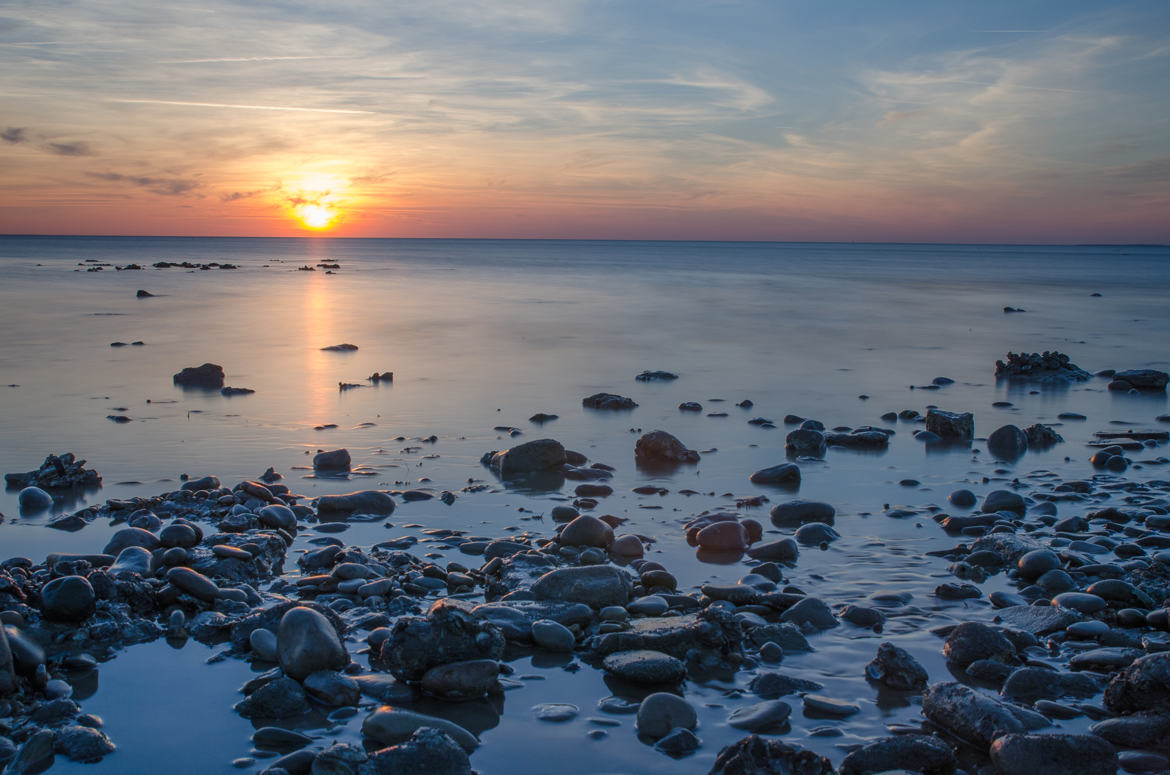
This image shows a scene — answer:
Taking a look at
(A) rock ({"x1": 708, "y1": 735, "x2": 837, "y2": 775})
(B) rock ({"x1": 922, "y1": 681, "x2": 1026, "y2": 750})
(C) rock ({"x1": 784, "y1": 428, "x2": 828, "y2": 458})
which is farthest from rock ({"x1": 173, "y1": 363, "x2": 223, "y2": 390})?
(B) rock ({"x1": 922, "y1": 681, "x2": 1026, "y2": 750})

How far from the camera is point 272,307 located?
35031mm

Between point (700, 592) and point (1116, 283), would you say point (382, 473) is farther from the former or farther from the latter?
point (1116, 283)

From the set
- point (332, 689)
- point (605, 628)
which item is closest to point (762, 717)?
point (605, 628)

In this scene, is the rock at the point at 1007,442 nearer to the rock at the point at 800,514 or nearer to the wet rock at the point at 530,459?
the rock at the point at 800,514

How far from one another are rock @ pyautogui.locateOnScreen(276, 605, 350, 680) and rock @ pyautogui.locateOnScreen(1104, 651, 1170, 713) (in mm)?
4160

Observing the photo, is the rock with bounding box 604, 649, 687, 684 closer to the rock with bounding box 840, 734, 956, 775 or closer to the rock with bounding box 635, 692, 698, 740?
the rock with bounding box 635, 692, 698, 740

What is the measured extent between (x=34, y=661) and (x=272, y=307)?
32055 millimetres

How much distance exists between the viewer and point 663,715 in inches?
175

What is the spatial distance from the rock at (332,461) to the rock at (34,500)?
2.56m

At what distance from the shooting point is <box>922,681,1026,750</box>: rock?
13.9 ft

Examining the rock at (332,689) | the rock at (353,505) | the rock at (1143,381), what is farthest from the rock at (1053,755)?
the rock at (1143,381)

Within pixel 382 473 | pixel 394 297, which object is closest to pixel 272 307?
pixel 394 297

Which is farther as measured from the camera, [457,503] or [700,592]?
[457,503]

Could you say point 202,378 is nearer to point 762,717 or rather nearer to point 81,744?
point 81,744
